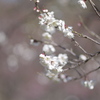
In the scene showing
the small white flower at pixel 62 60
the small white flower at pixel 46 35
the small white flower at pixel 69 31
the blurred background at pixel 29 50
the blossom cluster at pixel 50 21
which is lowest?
the small white flower at pixel 62 60

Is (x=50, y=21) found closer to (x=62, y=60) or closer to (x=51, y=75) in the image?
(x=62, y=60)

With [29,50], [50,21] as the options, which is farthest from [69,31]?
[29,50]

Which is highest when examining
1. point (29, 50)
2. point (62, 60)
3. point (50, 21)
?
point (29, 50)

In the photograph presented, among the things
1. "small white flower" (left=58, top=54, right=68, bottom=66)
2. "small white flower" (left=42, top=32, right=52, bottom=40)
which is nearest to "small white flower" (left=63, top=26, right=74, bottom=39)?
"small white flower" (left=58, top=54, right=68, bottom=66)

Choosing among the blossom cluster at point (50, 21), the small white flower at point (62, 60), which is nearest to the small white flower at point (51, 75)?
the small white flower at point (62, 60)

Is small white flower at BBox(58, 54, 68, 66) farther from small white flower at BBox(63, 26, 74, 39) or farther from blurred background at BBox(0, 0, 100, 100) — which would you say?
blurred background at BBox(0, 0, 100, 100)

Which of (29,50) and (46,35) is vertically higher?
(29,50)

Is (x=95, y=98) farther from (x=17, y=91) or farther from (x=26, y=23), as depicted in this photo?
(x=26, y=23)

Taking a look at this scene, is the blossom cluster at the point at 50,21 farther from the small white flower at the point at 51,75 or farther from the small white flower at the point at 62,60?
the small white flower at the point at 51,75
